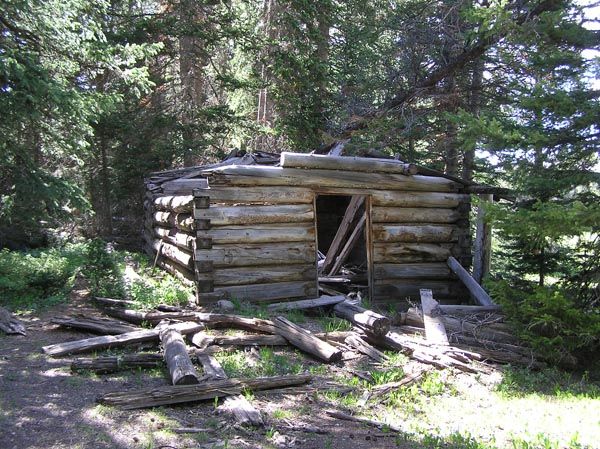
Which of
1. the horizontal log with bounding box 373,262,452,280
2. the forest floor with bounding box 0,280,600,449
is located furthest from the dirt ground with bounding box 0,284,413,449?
the horizontal log with bounding box 373,262,452,280

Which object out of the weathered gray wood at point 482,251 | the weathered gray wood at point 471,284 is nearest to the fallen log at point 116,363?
the weathered gray wood at point 471,284

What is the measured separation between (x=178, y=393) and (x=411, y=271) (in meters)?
7.46

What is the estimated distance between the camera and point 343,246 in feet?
48.6

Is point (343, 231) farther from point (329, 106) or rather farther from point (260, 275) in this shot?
point (329, 106)

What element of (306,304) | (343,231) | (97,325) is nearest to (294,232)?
(306,304)

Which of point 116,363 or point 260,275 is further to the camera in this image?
point 260,275

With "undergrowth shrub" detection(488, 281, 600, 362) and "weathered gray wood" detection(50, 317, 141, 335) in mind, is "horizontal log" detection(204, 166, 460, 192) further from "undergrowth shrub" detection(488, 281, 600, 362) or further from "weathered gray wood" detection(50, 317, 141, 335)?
"undergrowth shrub" detection(488, 281, 600, 362)

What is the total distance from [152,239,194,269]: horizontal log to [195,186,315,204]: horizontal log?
144 centimetres

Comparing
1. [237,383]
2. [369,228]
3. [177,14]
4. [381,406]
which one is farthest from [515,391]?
[177,14]

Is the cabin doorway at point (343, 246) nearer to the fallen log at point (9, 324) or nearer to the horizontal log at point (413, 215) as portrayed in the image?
the horizontal log at point (413, 215)

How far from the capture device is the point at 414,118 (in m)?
16.1

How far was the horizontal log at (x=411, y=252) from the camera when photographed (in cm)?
1134

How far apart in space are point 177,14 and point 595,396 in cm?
1796

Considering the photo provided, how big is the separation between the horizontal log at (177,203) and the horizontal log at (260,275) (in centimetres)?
148
